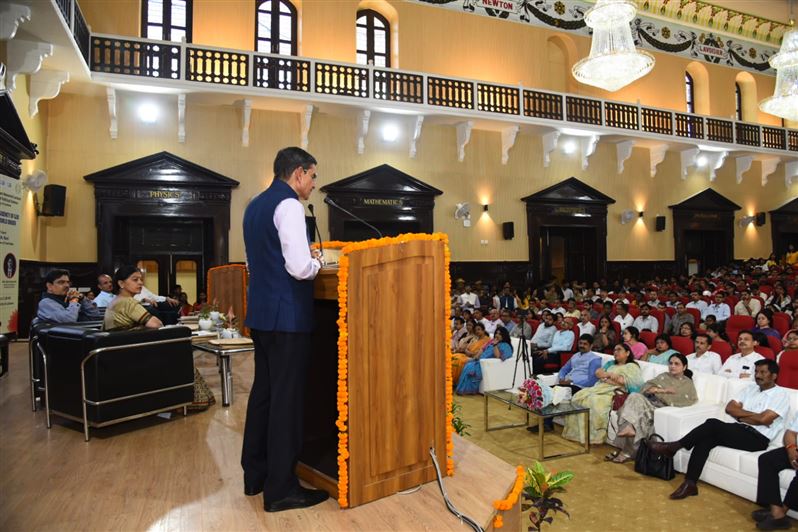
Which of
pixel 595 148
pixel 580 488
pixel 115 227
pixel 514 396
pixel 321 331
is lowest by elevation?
pixel 580 488

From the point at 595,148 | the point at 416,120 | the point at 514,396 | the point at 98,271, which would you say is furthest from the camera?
the point at 595,148

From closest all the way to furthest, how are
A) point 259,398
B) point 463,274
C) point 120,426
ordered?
point 259,398 < point 120,426 < point 463,274

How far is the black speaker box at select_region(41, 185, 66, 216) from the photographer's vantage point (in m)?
9.43

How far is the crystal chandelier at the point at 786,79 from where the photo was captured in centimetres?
1115

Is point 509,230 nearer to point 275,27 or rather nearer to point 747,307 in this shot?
point 747,307

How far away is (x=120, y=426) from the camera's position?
3742 mm

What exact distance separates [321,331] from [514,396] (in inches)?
136

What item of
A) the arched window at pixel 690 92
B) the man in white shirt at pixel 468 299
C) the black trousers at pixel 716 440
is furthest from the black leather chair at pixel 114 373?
the arched window at pixel 690 92

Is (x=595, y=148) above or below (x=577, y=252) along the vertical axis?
above

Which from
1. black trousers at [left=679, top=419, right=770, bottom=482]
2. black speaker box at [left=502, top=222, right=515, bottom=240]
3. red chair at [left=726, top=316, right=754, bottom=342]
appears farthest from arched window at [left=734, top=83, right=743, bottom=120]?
black trousers at [left=679, top=419, right=770, bottom=482]

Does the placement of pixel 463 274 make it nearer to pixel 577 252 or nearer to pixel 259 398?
pixel 577 252

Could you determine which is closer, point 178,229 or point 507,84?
point 178,229

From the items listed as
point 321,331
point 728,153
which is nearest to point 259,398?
point 321,331

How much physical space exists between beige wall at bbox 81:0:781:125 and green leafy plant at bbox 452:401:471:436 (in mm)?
8591
